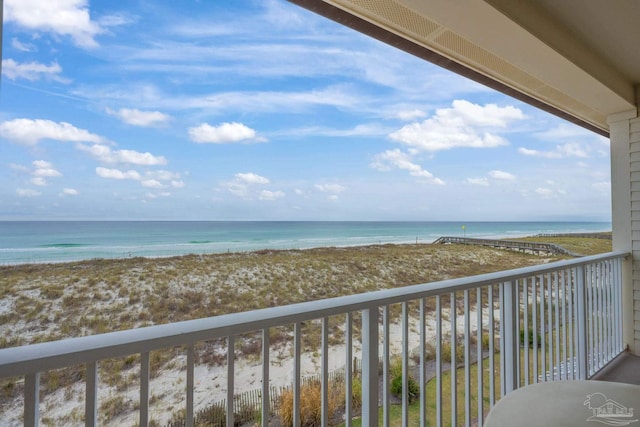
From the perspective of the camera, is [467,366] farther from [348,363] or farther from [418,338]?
[348,363]

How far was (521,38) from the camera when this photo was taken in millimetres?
1973

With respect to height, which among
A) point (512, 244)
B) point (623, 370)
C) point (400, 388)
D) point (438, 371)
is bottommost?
point (623, 370)

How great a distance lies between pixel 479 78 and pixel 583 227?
70.0 inches

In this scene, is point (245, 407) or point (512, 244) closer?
point (245, 407)

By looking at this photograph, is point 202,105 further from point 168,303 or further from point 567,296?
point 567,296

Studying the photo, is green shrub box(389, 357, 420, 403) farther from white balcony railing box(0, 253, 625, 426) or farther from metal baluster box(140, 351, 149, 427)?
metal baluster box(140, 351, 149, 427)

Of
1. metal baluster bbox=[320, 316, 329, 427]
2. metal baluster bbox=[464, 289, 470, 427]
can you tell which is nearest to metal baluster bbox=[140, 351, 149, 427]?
metal baluster bbox=[320, 316, 329, 427]

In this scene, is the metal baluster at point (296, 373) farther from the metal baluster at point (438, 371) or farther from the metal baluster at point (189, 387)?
the metal baluster at point (438, 371)

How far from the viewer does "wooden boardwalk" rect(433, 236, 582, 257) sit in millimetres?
2404

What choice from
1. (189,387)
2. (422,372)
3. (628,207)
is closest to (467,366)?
(422,372)

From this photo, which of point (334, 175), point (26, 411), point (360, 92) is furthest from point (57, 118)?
point (360, 92)

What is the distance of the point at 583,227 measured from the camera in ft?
10.5

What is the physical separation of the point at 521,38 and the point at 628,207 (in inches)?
97.9

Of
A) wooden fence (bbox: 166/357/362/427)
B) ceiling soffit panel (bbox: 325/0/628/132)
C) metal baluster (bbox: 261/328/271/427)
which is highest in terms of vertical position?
ceiling soffit panel (bbox: 325/0/628/132)
